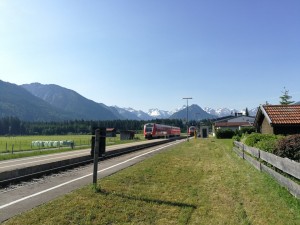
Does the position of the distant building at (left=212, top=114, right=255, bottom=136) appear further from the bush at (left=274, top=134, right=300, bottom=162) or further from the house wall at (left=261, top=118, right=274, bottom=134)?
the bush at (left=274, top=134, right=300, bottom=162)

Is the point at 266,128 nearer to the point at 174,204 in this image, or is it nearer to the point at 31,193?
the point at 174,204

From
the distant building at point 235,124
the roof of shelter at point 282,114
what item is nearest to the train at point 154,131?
the distant building at point 235,124

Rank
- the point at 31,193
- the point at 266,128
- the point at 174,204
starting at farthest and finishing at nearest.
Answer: the point at 266,128 < the point at 31,193 < the point at 174,204

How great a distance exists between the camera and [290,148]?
1221cm

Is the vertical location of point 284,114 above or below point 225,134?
above

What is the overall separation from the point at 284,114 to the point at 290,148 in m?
15.8

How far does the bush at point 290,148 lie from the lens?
12.0m

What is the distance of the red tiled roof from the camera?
26.1 m

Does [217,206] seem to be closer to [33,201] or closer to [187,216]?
[187,216]

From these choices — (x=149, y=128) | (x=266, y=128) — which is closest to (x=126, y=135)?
(x=149, y=128)

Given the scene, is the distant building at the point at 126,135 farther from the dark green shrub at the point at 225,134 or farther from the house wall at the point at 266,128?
the house wall at the point at 266,128

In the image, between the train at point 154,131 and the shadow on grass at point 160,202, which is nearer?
the shadow on grass at point 160,202

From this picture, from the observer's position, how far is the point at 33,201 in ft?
31.4

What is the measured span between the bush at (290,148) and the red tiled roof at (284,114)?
1407 centimetres
